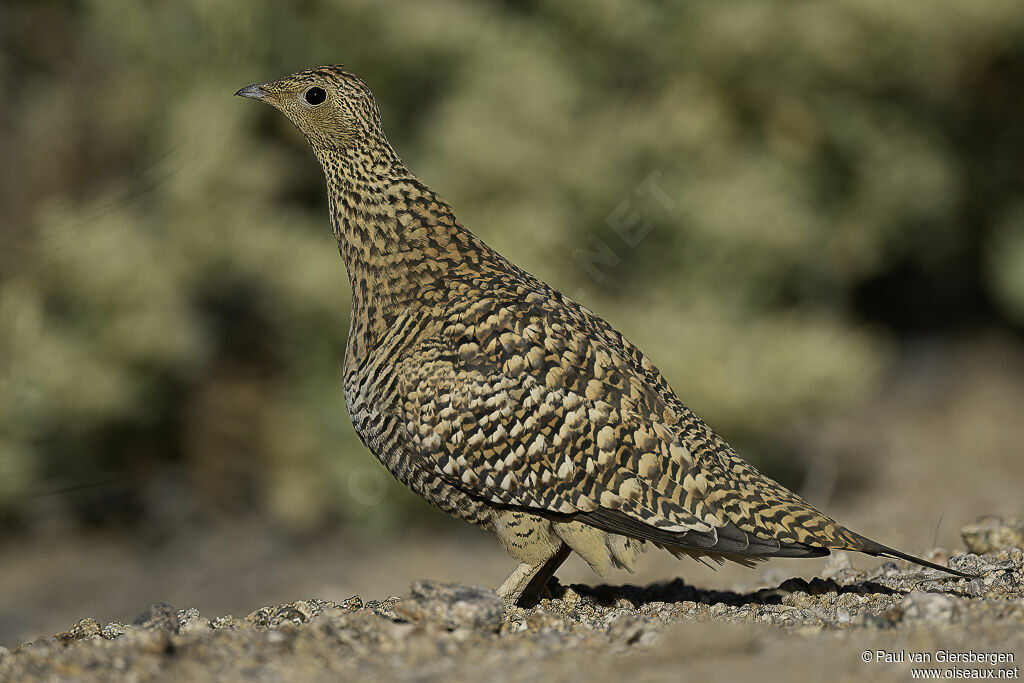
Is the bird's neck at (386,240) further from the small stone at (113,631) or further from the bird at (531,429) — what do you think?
the small stone at (113,631)

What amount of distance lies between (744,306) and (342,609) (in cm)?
1002

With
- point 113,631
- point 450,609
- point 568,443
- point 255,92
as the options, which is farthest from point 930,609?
point 255,92

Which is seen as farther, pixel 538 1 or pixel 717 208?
pixel 538 1

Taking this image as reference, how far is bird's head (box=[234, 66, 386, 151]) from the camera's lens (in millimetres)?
5949

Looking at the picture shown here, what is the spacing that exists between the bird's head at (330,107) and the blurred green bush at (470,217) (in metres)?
5.99

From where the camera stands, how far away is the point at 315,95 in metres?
6.01

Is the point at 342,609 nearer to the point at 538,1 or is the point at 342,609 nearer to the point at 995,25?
the point at 538,1

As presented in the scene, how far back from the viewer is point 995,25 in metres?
16.0

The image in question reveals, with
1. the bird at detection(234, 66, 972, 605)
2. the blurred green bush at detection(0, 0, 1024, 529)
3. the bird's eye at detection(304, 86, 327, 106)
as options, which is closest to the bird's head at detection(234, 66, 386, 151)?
the bird's eye at detection(304, 86, 327, 106)

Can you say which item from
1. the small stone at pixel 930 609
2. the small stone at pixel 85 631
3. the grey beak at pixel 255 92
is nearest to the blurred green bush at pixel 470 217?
the grey beak at pixel 255 92

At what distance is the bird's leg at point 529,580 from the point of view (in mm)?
5312

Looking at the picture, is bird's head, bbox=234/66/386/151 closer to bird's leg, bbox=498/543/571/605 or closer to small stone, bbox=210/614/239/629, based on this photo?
bird's leg, bbox=498/543/571/605

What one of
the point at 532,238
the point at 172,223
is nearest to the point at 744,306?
the point at 532,238

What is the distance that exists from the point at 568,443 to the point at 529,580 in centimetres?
74
